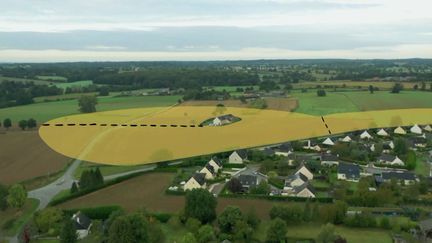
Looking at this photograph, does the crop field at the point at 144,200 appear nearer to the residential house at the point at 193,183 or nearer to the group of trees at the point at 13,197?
the residential house at the point at 193,183

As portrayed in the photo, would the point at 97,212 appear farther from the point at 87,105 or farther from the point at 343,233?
the point at 87,105

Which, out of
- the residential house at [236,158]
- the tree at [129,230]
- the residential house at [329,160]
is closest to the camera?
the tree at [129,230]

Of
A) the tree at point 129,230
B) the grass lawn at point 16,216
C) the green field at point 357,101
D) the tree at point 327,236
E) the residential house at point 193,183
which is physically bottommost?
the grass lawn at point 16,216

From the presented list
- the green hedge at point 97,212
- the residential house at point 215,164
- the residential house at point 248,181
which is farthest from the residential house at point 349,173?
the green hedge at point 97,212

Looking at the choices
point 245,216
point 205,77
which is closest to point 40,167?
point 245,216

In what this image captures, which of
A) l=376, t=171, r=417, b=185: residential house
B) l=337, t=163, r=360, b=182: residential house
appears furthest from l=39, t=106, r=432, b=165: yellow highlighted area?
l=376, t=171, r=417, b=185: residential house

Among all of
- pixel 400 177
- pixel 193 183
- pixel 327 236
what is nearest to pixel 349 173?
pixel 400 177

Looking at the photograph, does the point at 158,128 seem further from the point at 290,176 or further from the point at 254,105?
the point at 254,105

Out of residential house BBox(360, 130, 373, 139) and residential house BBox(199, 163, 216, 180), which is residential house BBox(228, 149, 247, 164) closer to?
residential house BBox(199, 163, 216, 180)
